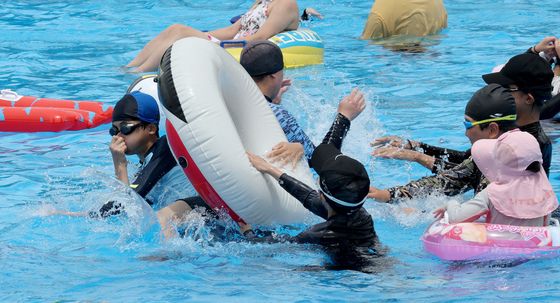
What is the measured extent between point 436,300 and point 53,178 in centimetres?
379

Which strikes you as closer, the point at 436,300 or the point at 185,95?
the point at 436,300

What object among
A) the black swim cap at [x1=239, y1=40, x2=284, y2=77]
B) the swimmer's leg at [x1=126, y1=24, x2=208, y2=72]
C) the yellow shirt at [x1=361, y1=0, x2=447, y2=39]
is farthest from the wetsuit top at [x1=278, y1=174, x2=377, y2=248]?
the yellow shirt at [x1=361, y1=0, x2=447, y2=39]

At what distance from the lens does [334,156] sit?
16.3ft

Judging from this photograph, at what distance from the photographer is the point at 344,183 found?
4.73 meters

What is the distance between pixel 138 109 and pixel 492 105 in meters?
2.12

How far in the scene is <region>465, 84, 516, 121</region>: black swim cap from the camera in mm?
5105

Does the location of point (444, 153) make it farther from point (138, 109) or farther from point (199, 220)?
point (138, 109)

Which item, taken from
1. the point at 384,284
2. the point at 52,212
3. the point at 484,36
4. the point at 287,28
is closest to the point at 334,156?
the point at 384,284

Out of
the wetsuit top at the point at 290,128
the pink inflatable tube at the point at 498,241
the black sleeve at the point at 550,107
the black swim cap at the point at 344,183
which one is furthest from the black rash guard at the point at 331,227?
the black sleeve at the point at 550,107

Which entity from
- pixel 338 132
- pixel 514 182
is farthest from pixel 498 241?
pixel 338 132

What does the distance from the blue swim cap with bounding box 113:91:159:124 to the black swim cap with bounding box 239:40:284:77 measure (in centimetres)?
65

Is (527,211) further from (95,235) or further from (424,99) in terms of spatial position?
(424,99)

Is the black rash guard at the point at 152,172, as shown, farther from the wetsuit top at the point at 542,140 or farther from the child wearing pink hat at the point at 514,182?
the wetsuit top at the point at 542,140

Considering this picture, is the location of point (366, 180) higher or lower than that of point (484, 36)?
higher
